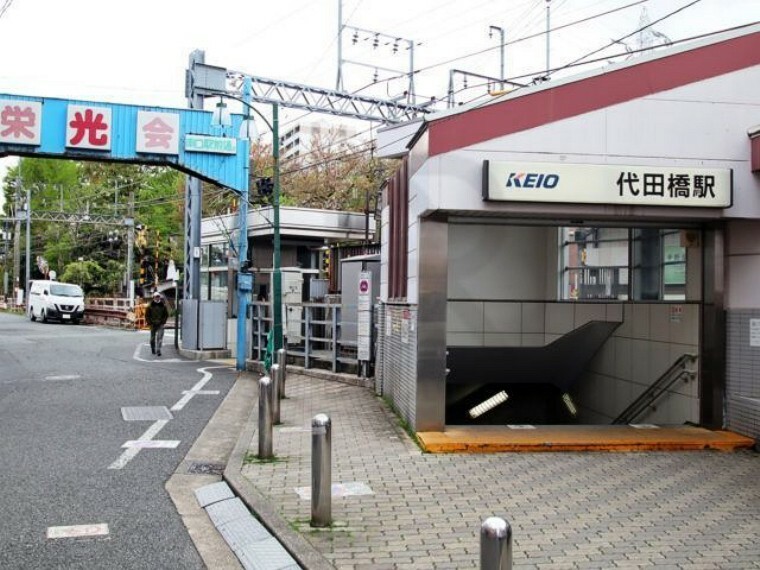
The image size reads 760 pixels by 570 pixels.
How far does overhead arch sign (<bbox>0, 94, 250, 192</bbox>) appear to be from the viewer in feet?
52.9

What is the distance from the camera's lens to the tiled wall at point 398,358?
9047mm

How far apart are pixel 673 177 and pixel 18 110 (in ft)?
45.5

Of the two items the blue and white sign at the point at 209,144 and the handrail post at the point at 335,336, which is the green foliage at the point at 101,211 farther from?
the handrail post at the point at 335,336

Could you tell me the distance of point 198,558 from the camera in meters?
4.98

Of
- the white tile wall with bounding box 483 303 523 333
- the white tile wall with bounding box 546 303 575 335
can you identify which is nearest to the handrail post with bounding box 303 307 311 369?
the white tile wall with bounding box 483 303 523 333

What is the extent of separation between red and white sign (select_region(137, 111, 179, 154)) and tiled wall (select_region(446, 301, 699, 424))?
826 centimetres

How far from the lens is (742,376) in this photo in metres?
8.72

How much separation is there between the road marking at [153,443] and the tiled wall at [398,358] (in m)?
2.90

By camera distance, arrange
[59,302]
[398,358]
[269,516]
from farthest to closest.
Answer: [59,302], [398,358], [269,516]

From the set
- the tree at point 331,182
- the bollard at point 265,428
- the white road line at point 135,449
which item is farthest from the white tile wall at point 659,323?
the tree at point 331,182

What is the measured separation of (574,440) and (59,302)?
31406 mm

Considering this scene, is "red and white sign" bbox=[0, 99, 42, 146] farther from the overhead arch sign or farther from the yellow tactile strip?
the yellow tactile strip

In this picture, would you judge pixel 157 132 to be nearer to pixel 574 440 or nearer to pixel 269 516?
pixel 574 440

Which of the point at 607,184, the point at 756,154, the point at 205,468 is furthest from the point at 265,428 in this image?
the point at 756,154
